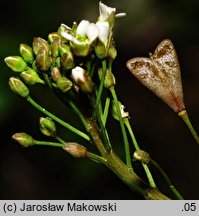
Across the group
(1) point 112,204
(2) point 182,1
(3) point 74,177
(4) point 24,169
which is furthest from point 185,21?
(1) point 112,204

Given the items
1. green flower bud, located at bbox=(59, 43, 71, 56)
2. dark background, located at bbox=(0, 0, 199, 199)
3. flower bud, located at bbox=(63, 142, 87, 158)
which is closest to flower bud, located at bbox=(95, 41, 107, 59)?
green flower bud, located at bbox=(59, 43, 71, 56)

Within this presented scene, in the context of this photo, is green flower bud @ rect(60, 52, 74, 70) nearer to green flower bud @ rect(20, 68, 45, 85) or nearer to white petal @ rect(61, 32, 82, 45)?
white petal @ rect(61, 32, 82, 45)

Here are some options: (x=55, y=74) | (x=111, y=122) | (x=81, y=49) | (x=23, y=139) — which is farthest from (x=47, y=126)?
(x=111, y=122)

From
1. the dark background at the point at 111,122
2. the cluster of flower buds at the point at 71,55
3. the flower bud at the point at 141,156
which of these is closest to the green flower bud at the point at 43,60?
the cluster of flower buds at the point at 71,55

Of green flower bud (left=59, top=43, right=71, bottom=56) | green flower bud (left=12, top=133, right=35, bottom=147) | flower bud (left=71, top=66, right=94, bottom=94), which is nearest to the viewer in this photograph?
flower bud (left=71, top=66, right=94, bottom=94)

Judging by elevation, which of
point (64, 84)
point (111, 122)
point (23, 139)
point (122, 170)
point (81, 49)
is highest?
point (81, 49)

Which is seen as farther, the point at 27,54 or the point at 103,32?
the point at 27,54

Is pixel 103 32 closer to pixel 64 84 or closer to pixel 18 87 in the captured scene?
pixel 64 84
